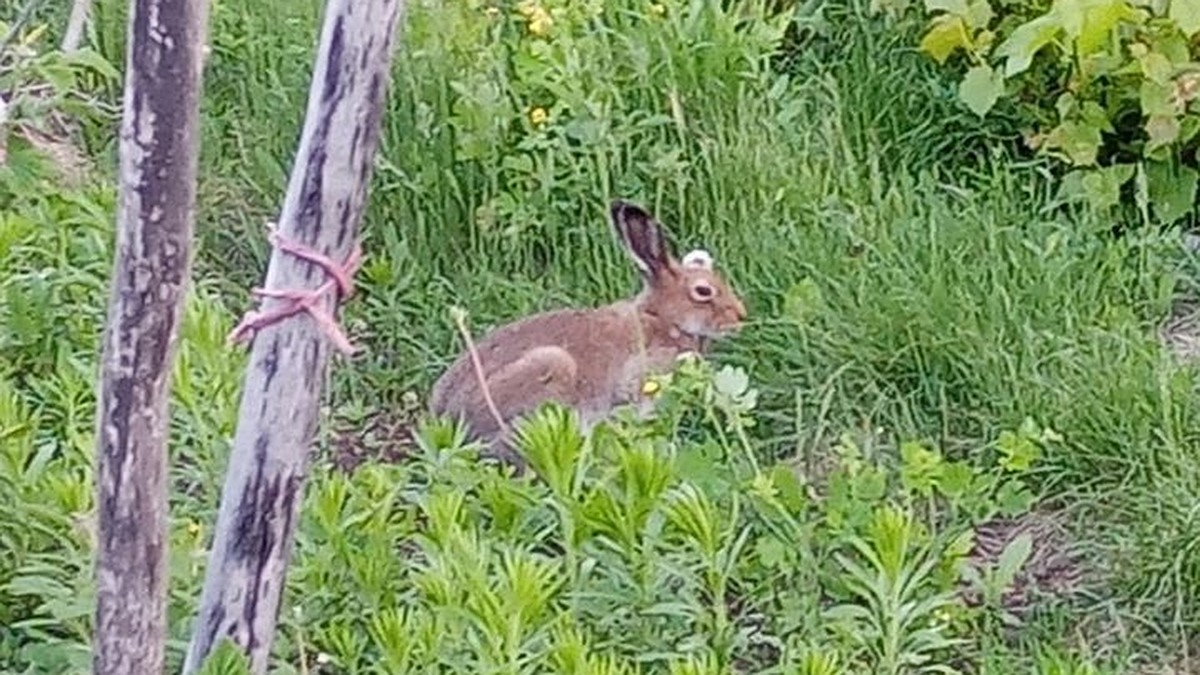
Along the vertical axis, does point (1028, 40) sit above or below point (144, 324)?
below

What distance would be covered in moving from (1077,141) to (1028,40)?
33 centimetres

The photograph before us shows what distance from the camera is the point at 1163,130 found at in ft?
20.8

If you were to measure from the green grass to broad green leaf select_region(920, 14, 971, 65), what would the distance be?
175mm

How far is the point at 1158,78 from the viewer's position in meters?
6.31

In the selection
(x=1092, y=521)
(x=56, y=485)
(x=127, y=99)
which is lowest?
(x=1092, y=521)

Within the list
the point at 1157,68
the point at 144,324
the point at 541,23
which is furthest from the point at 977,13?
the point at 144,324

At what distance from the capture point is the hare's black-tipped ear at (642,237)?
6.06 meters

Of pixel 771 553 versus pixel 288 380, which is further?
pixel 771 553

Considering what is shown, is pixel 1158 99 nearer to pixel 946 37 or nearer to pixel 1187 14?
pixel 1187 14

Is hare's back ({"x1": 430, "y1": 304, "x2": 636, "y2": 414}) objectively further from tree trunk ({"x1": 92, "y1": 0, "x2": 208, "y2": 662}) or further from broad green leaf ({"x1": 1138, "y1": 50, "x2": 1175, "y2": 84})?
tree trunk ({"x1": 92, "y1": 0, "x2": 208, "y2": 662})

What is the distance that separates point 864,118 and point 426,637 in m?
2.71

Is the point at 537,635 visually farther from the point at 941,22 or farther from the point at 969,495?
the point at 941,22

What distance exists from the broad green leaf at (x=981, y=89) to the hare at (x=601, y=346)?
0.79m

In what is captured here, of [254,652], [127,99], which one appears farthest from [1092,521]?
[127,99]
